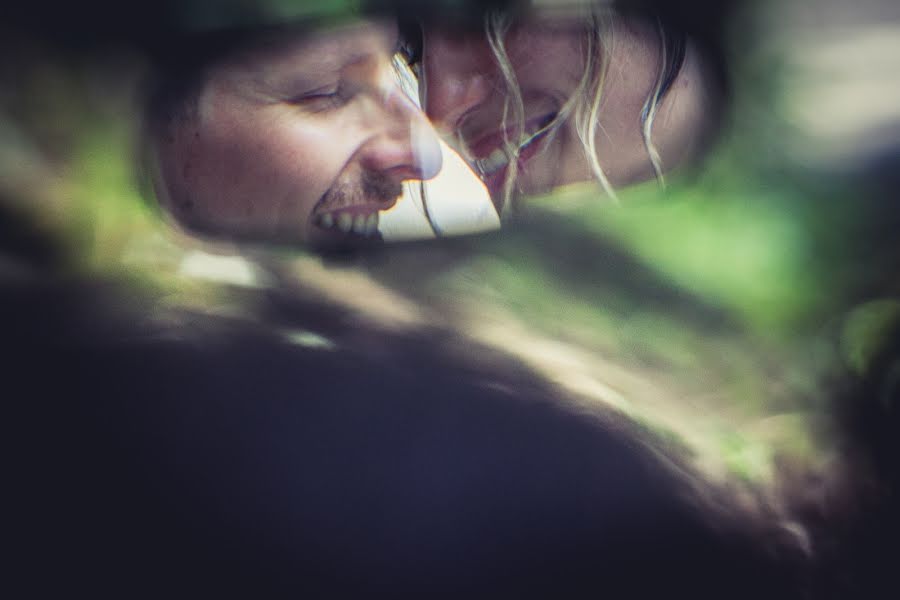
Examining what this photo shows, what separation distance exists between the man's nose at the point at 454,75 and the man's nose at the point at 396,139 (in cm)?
2

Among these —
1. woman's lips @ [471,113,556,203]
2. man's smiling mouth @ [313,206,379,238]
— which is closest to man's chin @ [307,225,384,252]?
man's smiling mouth @ [313,206,379,238]

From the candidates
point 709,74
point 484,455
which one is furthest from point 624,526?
point 709,74

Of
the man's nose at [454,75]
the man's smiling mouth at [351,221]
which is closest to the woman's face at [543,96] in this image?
the man's nose at [454,75]

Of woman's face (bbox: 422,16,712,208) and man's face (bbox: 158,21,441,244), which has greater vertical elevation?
woman's face (bbox: 422,16,712,208)

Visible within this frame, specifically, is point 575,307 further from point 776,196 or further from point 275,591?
point 275,591

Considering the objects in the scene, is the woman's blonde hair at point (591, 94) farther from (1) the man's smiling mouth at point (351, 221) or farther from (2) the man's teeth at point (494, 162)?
(1) the man's smiling mouth at point (351, 221)

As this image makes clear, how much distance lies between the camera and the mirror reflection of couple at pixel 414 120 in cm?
47

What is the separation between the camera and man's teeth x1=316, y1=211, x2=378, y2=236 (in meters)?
0.52

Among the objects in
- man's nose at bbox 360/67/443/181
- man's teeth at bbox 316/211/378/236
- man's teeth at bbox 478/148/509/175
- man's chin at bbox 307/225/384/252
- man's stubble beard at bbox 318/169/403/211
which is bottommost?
man's chin at bbox 307/225/384/252

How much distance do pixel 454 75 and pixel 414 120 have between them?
0.20 feet

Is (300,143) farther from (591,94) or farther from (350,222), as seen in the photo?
(591,94)

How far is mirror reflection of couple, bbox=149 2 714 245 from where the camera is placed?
473mm

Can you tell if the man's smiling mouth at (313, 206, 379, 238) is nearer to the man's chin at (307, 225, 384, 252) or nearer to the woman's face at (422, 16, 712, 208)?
the man's chin at (307, 225, 384, 252)

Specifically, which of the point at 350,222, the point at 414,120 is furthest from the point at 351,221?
the point at 414,120
